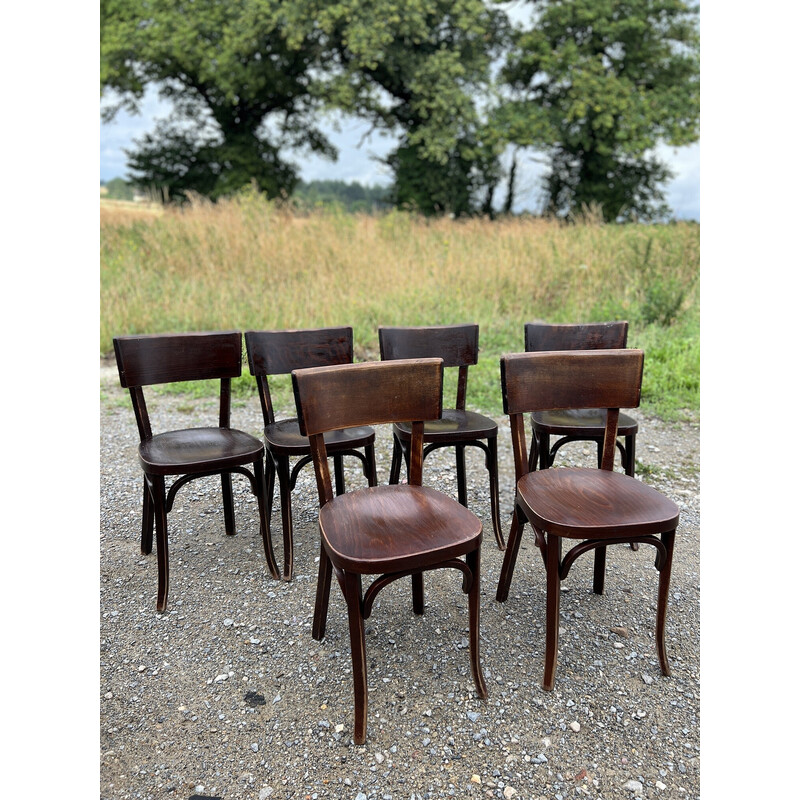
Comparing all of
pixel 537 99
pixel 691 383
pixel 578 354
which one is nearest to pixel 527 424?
pixel 691 383

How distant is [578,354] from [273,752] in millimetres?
1603

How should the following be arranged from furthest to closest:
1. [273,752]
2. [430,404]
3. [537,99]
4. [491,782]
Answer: [537,99] < [430,404] < [273,752] < [491,782]

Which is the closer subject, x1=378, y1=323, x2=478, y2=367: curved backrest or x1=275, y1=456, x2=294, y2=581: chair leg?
x1=275, y1=456, x2=294, y2=581: chair leg

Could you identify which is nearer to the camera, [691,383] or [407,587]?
[407,587]

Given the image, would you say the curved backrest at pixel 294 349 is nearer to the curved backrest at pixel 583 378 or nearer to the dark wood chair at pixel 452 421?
the dark wood chair at pixel 452 421

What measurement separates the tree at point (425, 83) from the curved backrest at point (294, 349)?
13164 mm

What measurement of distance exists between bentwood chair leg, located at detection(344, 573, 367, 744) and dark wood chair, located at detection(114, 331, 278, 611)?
2.98 feet

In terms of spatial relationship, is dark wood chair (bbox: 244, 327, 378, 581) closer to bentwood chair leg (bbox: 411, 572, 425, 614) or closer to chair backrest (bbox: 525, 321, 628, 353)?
bentwood chair leg (bbox: 411, 572, 425, 614)

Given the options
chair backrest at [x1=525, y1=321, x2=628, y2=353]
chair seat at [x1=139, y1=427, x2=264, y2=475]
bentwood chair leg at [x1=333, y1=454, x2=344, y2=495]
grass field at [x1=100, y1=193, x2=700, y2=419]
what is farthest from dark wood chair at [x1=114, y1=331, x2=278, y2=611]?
grass field at [x1=100, y1=193, x2=700, y2=419]

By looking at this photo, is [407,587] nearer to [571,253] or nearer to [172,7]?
[571,253]

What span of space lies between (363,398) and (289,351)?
96 cm

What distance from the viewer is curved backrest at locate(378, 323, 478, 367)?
297cm

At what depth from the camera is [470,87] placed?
1525 centimetres

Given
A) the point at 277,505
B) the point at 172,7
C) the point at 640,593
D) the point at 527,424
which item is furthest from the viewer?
the point at 172,7
